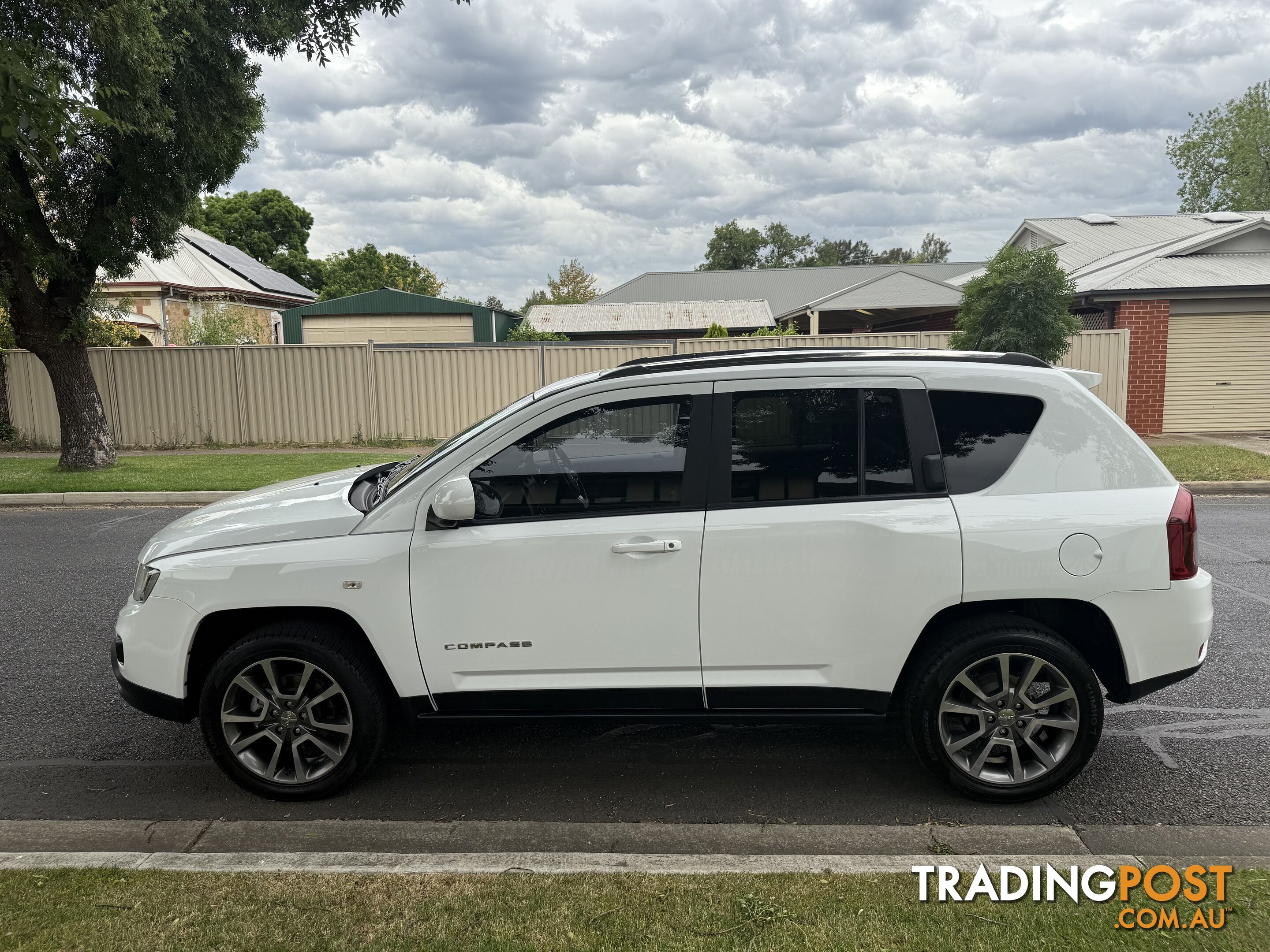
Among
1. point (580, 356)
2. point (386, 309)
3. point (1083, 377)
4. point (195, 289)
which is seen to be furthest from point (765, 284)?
point (1083, 377)

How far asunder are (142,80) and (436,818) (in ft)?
34.1

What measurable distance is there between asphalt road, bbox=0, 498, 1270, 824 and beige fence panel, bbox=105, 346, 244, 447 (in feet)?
42.9

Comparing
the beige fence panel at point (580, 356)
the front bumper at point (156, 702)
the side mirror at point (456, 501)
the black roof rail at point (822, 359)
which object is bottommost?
the front bumper at point (156, 702)

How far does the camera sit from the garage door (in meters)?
17.4

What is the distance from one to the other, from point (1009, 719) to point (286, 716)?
119 inches

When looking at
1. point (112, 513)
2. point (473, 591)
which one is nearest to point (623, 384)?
point (473, 591)

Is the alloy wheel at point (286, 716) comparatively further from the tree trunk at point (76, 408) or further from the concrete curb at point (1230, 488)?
the tree trunk at point (76, 408)

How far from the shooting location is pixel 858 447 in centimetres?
359

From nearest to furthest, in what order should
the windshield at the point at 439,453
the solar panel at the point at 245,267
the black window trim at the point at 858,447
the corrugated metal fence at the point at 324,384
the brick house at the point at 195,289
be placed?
the black window trim at the point at 858,447 < the windshield at the point at 439,453 < the corrugated metal fence at the point at 324,384 < the brick house at the point at 195,289 < the solar panel at the point at 245,267

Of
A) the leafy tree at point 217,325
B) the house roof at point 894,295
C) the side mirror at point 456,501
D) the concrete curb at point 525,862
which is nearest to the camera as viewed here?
the concrete curb at point 525,862

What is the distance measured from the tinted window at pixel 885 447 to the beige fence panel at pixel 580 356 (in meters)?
14.2

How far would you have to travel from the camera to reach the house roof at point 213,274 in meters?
28.6

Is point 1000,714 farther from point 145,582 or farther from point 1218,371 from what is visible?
point 1218,371

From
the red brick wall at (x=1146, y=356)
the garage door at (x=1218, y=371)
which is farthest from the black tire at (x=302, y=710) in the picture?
the garage door at (x=1218, y=371)
